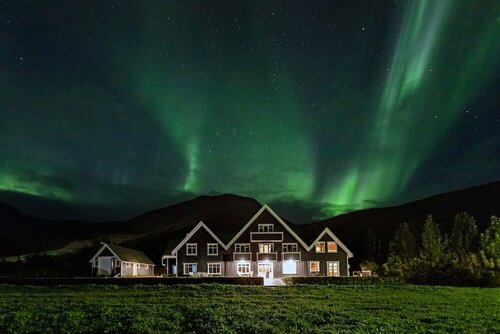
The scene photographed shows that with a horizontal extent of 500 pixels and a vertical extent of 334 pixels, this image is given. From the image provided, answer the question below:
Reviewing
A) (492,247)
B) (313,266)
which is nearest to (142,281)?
(313,266)

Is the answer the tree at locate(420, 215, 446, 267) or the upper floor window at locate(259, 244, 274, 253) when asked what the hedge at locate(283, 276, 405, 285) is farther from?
the tree at locate(420, 215, 446, 267)

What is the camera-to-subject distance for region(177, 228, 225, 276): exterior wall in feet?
217

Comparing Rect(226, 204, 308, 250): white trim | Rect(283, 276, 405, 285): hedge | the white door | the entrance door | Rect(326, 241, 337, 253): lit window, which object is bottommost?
Rect(283, 276, 405, 285): hedge

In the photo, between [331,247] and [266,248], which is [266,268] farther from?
[331,247]

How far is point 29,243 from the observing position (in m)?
155

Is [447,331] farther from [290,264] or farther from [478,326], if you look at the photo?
[290,264]

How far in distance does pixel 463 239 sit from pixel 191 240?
3578 cm

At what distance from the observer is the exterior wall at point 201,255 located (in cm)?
6612

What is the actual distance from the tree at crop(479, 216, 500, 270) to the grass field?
12.4 m

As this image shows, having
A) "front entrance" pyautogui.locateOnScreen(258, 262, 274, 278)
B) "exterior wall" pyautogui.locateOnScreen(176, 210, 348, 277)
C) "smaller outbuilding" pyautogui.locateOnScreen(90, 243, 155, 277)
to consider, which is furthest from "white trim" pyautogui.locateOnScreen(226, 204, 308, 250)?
"smaller outbuilding" pyautogui.locateOnScreen(90, 243, 155, 277)

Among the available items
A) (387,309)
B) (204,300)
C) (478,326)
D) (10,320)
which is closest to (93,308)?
(10,320)

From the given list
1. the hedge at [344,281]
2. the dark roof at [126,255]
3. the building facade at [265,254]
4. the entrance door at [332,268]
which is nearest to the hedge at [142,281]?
the hedge at [344,281]

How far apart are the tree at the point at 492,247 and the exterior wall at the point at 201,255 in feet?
93.9

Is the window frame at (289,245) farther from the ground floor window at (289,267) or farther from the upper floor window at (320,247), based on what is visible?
the upper floor window at (320,247)
